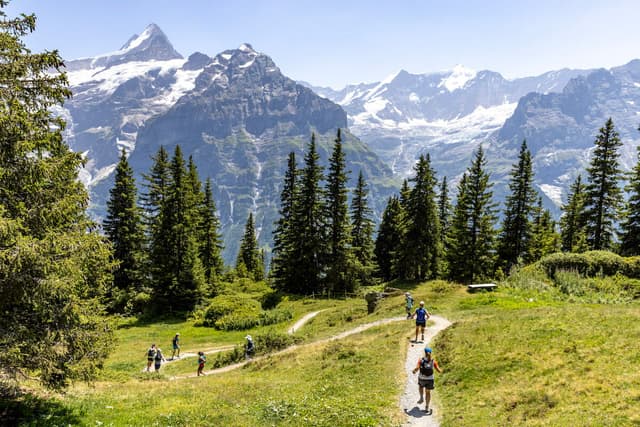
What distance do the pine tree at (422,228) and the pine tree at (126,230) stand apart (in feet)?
115

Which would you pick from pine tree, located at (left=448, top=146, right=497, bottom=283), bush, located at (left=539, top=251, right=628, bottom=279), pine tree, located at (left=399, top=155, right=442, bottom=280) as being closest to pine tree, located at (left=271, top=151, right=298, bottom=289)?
pine tree, located at (left=399, top=155, right=442, bottom=280)

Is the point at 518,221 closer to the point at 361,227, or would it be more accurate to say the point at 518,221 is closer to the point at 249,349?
the point at 361,227

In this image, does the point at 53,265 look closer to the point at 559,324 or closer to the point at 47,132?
the point at 47,132

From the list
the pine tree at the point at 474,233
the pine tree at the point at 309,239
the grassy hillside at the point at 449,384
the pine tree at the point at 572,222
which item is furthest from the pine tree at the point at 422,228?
the grassy hillside at the point at 449,384

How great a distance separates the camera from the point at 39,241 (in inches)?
440

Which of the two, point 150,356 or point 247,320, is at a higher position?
point 150,356

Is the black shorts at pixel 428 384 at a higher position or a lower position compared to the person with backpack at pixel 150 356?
higher

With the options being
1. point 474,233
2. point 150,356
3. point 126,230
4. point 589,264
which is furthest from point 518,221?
point 126,230

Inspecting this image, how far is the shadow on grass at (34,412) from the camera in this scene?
1234 cm

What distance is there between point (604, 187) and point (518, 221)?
10.8 meters

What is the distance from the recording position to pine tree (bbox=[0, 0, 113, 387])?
36.1ft

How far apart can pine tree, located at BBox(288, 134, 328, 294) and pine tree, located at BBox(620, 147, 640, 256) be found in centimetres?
3547

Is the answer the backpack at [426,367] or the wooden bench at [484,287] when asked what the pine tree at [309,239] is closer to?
the wooden bench at [484,287]

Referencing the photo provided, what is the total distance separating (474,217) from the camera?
51.1m
